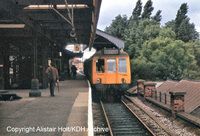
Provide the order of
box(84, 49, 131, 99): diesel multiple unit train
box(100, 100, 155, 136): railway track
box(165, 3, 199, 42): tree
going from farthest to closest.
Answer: box(165, 3, 199, 42): tree, box(84, 49, 131, 99): diesel multiple unit train, box(100, 100, 155, 136): railway track

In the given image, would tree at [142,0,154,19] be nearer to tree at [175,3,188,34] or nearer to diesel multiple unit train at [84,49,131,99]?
tree at [175,3,188,34]

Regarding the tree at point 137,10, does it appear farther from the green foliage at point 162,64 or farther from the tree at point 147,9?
the green foliage at point 162,64

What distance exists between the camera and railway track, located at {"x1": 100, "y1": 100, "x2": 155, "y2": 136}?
8.31m

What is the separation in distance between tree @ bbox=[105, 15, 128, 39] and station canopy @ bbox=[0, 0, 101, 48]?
27282mm

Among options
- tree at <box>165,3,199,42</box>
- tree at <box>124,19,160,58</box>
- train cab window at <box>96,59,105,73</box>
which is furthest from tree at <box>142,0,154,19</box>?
train cab window at <box>96,59,105,73</box>

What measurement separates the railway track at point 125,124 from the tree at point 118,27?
1255 inches

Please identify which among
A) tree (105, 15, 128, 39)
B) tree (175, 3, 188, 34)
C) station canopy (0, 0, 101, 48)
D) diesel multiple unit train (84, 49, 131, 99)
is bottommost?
diesel multiple unit train (84, 49, 131, 99)

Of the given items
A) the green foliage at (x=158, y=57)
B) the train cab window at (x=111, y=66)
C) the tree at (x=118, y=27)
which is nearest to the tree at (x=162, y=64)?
the green foliage at (x=158, y=57)

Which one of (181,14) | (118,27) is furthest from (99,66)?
(181,14)

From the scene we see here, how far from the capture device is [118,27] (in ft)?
143

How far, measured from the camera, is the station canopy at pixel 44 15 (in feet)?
28.1

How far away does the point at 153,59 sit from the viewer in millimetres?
28312

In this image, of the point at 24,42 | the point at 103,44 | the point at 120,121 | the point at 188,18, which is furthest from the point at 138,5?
the point at 120,121

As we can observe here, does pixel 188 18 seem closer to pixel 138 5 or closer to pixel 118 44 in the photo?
pixel 138 5
